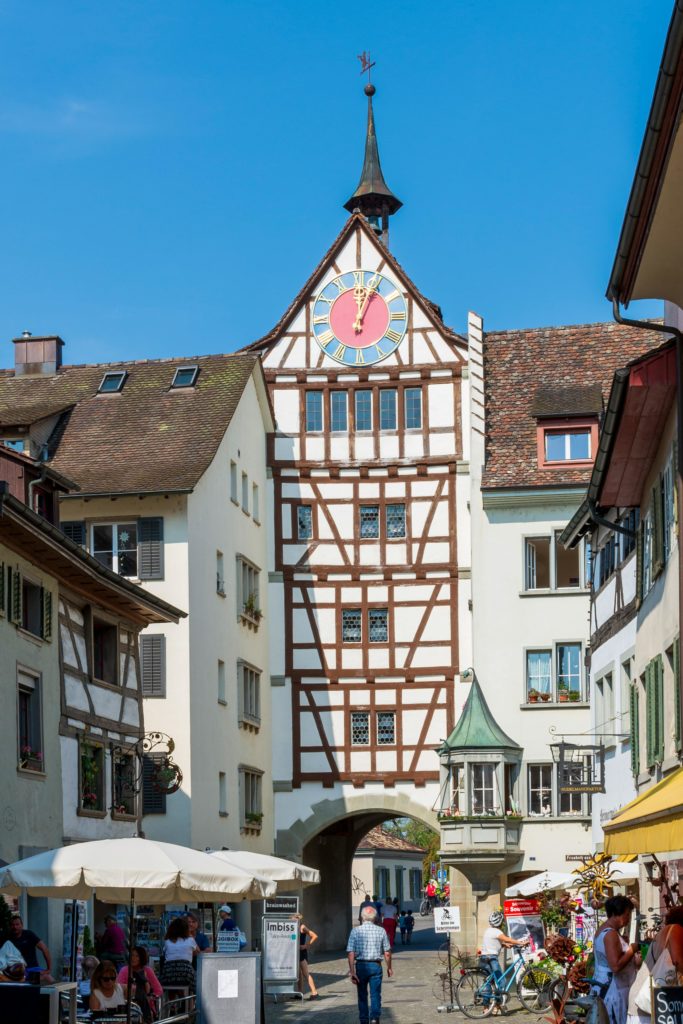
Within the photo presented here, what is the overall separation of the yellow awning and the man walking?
5411 mm

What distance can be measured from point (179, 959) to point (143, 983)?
3.76 metres

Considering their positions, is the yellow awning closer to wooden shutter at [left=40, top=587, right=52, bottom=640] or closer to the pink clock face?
wooden shutter at [left=40, top=587, right=52, bottom=640]

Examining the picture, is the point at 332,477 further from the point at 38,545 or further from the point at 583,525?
the point at 38,545

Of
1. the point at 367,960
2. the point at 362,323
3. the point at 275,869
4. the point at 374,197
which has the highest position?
the point at 374,197

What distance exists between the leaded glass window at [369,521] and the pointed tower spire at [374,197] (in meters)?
10.4

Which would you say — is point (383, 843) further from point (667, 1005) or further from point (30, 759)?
point (667, 1005)

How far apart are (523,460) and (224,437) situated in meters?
7.92

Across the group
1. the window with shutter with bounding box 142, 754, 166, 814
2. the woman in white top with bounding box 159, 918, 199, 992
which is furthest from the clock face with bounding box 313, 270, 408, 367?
the woman in white top with bounding box 159, 918, 199, 992

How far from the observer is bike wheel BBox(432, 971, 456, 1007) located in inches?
1078

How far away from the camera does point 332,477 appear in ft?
156

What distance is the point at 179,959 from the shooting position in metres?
23.1

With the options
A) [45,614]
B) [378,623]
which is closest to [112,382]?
[378,623]

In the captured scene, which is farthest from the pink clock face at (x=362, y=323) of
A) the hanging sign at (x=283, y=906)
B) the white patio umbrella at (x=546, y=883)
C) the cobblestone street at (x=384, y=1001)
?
the white patio umbrella at (x=546, y=883)

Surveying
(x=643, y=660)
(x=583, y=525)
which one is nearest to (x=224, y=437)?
(x=583, y=525)
